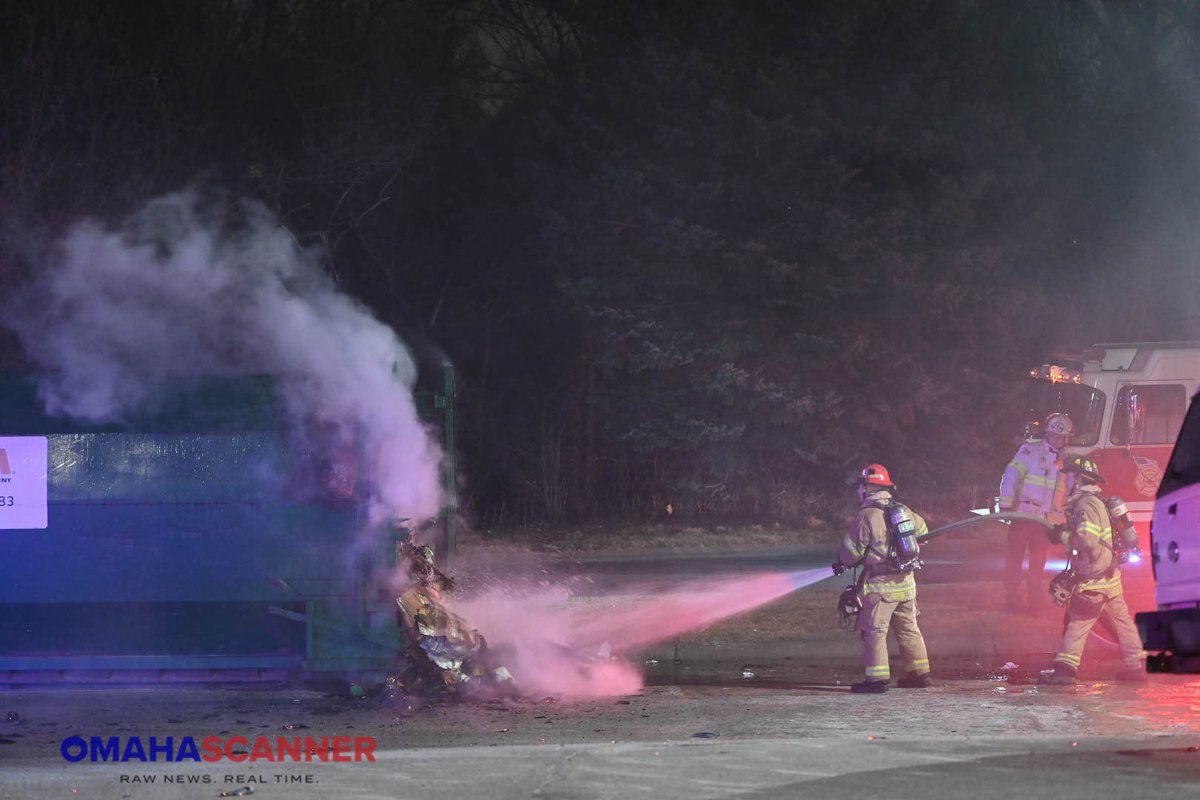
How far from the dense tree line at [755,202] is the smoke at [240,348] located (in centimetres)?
866

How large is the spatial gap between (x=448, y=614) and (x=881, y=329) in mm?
15126

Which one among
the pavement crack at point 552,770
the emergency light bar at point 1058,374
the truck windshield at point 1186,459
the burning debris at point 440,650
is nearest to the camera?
the pavement crack at point 552,770

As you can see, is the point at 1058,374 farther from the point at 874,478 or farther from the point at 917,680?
the point at 917,680

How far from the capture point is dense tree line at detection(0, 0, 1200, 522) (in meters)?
21.6

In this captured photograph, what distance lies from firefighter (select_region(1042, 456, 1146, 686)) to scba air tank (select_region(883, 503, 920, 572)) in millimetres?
1242

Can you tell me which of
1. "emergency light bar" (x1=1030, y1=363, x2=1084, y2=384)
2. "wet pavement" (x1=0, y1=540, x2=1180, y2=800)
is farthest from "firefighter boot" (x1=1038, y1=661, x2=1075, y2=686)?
"emergency light bar" (x1=1030, y1=363, x2=1084, y2=384)

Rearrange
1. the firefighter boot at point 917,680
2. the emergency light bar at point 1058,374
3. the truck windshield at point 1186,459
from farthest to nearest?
the emergency light bar at point 1058,374
the firefighter boot at point 917,680
the truck windshield at point 1186,459

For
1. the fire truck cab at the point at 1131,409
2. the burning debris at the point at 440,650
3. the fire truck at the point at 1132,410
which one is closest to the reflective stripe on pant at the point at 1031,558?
the fire truck cab at the point at 1131,409

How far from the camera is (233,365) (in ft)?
33.1

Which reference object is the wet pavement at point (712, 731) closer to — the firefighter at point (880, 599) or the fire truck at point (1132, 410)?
the firefighter at point (880, 599)

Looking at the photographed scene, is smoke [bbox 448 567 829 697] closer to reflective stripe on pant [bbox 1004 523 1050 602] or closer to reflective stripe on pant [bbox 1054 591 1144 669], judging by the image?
reflective stripe on pant [bbox 1004 523 1050 602]

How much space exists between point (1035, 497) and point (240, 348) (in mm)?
7217

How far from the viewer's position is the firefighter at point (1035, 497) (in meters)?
11.8

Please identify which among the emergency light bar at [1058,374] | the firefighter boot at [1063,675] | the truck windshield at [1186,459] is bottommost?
the firefighter boot at [1063,675]
